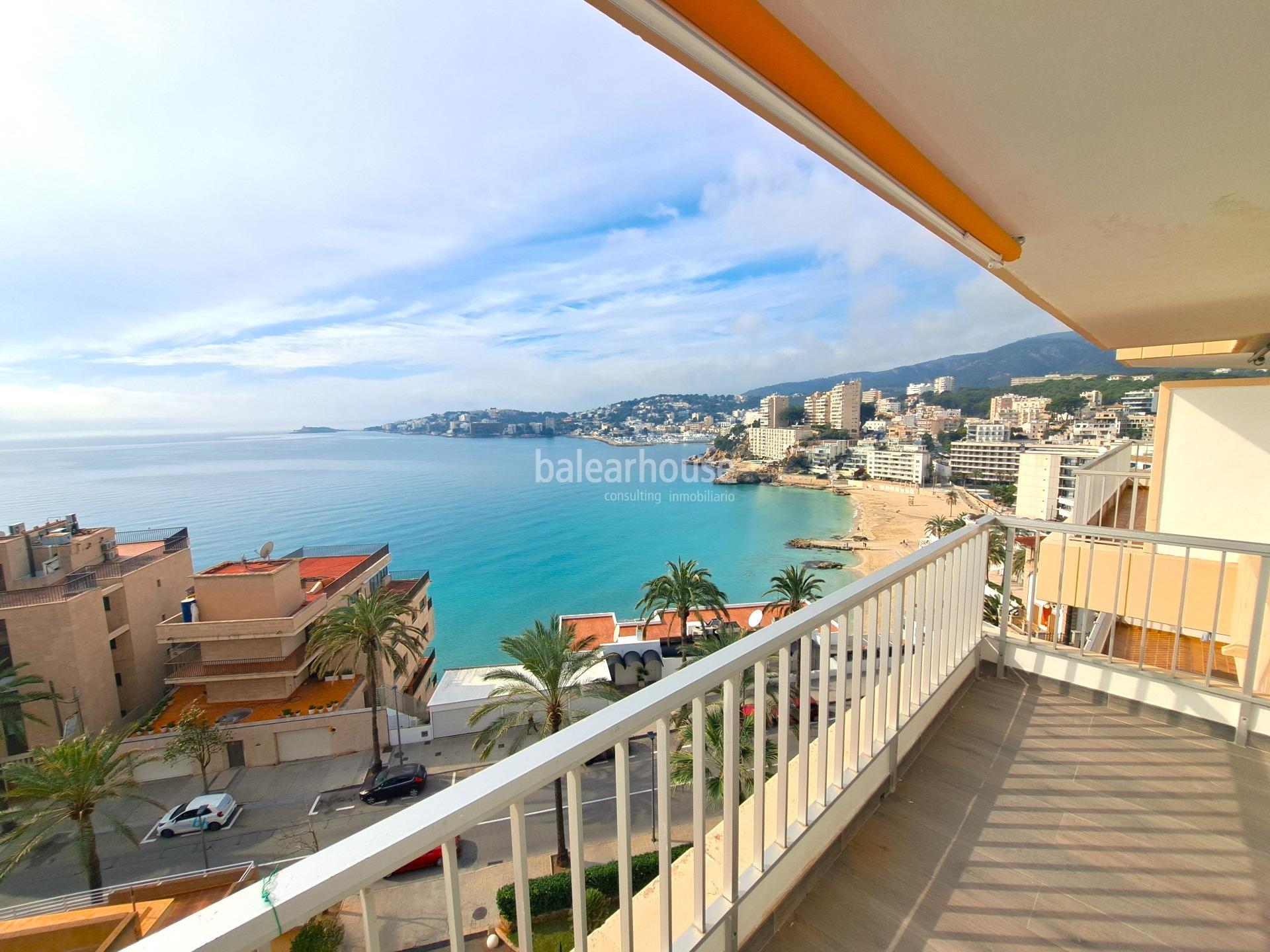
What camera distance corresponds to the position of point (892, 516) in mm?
48219

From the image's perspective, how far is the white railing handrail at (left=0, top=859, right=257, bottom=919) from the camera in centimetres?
1045

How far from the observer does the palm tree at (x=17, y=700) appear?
14.8 m

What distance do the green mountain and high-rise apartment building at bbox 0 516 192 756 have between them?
73997 millimetres

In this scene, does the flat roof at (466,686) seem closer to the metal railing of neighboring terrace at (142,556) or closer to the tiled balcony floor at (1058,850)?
the metal railing of neighboring terrace at (142,556)

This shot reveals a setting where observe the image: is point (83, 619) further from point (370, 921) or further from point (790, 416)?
point (790, 416)

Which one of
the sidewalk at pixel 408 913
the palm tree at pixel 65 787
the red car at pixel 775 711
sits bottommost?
the palm tree at pixel 65 787

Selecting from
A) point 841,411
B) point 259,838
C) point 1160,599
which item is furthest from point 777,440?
point 1160,599

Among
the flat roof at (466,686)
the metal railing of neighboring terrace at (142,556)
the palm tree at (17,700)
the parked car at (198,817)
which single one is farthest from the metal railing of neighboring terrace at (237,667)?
the metal railing of neighboring terrace at (142,556)

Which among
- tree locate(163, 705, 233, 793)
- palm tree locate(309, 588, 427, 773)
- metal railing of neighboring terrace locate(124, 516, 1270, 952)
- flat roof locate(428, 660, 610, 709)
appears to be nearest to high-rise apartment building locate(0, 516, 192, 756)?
tree locate(163, 705, 233, 793)

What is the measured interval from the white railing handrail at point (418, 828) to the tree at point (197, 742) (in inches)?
758

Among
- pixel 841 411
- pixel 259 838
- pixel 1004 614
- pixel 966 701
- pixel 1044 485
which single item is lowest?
pixel 259 838

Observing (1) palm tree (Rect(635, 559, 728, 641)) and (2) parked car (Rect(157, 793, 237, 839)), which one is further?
(1) palm tree (Rect(635, 559, 728, 641))

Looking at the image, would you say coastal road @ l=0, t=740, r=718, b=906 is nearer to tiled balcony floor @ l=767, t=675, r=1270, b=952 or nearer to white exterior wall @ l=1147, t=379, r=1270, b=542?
white exterior wall @ l=1147, t=379, r=1270, b=542

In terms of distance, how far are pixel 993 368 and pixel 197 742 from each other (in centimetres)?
11501
